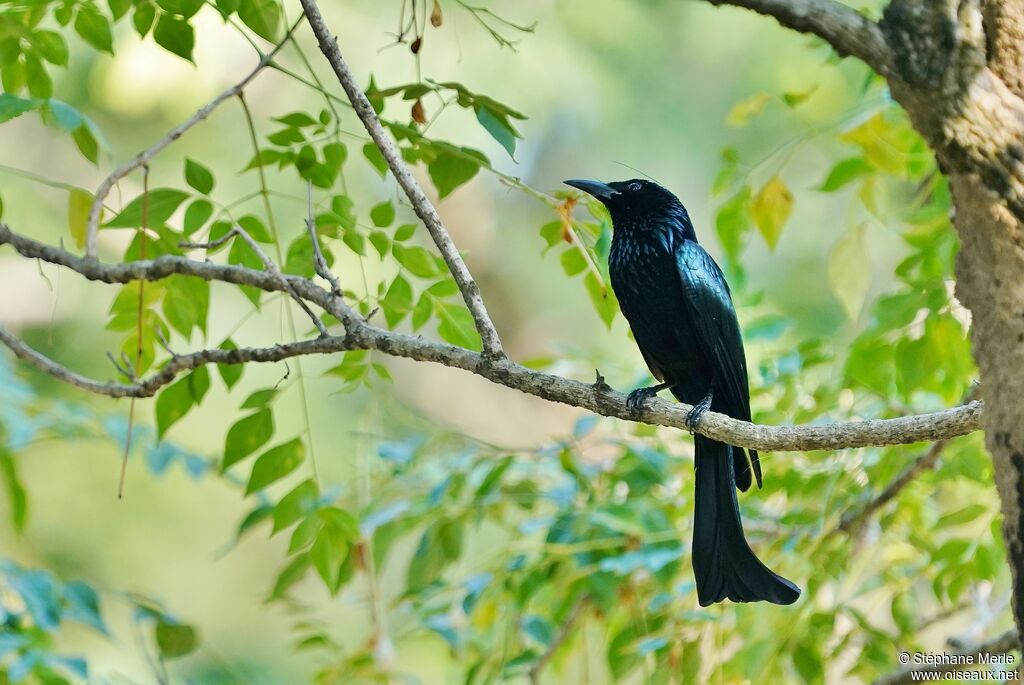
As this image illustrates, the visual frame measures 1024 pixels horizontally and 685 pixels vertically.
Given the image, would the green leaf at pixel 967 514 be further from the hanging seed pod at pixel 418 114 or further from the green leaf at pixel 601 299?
the hanging seed pod at pixel 418 114

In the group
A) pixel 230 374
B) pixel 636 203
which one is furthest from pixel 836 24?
pixel 636 203

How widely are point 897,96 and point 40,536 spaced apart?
23.2 ft

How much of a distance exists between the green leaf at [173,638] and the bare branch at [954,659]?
5.64 feet

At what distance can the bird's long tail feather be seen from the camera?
2.39 meters

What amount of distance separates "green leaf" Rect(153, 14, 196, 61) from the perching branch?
0.41m

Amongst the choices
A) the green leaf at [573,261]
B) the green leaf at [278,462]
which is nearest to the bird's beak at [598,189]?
the green leaf at [573,261]

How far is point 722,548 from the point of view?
8.36 feet

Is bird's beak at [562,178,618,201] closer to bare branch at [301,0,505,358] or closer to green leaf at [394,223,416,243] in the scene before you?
green leaf at [394,223,416,243]

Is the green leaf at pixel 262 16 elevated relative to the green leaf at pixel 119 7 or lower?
lower

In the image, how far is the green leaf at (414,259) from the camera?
2262 millimetres

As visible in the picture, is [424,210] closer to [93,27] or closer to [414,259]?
[414,259]

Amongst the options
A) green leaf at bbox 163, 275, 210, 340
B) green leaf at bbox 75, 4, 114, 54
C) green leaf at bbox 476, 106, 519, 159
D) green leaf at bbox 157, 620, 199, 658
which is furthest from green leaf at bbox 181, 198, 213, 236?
green leaf at bbox 157, 620, 199, 658

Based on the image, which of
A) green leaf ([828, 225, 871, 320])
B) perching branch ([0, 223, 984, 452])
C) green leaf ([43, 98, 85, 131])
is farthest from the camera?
green leaf ([828, 225, 871, 320])

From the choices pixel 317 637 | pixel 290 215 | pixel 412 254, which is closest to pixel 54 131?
pixel 290 215
